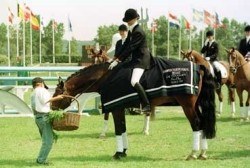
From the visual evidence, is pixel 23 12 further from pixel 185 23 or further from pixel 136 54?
pixel 136 54

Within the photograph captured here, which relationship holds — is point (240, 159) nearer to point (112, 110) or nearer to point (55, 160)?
point (112, 110)

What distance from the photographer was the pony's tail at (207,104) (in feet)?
30.6

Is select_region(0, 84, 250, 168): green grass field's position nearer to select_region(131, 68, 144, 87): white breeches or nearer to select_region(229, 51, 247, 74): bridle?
select_region(131, 68, 144, 87): white breeches

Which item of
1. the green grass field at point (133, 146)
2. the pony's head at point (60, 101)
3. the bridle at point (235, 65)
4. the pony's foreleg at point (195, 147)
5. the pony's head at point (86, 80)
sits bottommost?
the green grass field at point (133, 146)

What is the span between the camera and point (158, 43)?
80188 millimetres

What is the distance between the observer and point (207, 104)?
9.46 meters

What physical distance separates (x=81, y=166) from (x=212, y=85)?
2927 mm

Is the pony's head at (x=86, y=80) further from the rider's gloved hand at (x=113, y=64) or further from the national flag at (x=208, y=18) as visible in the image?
the national flag at (x=208, y=18)

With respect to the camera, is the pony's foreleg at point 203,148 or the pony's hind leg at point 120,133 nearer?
the pony's foreleg at point 203,148

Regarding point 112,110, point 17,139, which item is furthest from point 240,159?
point 17,139

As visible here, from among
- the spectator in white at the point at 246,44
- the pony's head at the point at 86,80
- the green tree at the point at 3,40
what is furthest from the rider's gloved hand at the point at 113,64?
the green tree at the point at 3,40

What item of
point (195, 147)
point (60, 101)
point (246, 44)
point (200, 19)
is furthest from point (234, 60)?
point (200, 19)

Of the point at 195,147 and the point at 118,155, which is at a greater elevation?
the point at 195,147

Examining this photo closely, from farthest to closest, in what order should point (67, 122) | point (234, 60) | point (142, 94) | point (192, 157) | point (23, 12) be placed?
1. point (23, 12)
2. point (234, 60)
3. point (192, 157)
4. point (142, 94)
5. point (67, 122)
